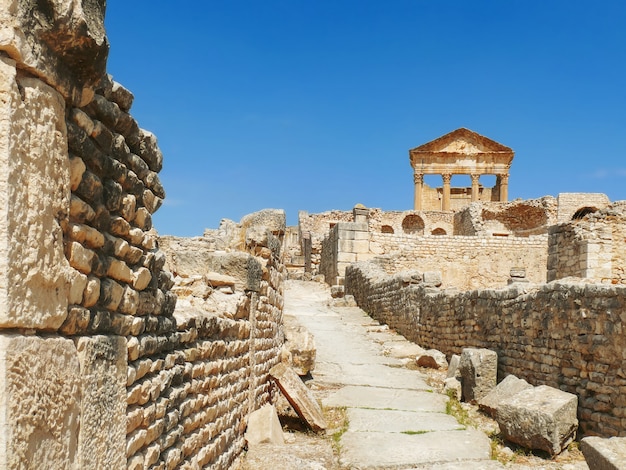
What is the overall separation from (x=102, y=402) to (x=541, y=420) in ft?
16.2

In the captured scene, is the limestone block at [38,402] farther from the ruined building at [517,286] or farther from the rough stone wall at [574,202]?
the rough stone wall at [574,202]

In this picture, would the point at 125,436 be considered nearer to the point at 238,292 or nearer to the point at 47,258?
the point at 47,258

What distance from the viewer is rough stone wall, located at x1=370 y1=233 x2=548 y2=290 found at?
20703mm

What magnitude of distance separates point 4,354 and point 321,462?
14.3ft

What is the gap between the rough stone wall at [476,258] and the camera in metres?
20.7

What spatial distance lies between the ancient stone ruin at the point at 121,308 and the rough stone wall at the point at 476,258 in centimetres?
1158

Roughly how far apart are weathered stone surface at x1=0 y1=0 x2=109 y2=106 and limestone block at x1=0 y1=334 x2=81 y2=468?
3.03ft

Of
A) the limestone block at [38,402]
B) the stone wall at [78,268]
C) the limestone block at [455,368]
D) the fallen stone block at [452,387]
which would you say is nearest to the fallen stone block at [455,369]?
the limestone block at [455,368]

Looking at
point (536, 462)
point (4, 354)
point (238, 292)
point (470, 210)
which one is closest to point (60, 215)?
point (4, 354)

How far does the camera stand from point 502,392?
7586mm

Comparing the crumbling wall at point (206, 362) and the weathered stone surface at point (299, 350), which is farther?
the weathered stone surface at point (299, 350)

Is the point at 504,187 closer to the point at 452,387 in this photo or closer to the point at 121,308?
the point at 452,387

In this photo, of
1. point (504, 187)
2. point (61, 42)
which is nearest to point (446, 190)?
point (504, 187)

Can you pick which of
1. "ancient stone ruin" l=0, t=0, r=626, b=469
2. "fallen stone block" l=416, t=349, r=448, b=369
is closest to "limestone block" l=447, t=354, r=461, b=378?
"ancient stone ruin" l=0, t=0, r=626, b=469
